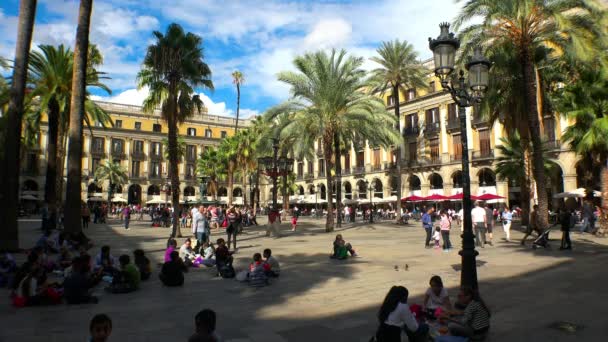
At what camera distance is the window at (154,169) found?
6581cm

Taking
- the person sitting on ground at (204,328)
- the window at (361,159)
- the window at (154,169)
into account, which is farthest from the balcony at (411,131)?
the person sitting on ground at (204,328)

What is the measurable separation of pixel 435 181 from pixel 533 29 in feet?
96.2

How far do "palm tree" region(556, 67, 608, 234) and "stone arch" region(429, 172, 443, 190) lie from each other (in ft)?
82.6

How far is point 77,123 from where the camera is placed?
48.5ft

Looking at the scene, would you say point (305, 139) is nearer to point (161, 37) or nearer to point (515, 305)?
point (161, 37)

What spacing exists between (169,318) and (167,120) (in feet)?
49.8

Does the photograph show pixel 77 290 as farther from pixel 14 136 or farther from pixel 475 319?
pixel 14 136

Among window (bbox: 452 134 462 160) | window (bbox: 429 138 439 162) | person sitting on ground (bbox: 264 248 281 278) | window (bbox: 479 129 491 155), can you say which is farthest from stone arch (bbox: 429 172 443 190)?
person sitting on ground (bbox: 264 248 281 278)

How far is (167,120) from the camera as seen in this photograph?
19891mm

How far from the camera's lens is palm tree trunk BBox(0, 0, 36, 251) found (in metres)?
12.6

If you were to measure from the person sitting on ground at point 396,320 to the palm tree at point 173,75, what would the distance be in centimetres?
1543

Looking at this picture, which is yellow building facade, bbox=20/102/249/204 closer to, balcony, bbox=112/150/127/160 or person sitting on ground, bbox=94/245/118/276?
balcony, bbox=112/150/127/160

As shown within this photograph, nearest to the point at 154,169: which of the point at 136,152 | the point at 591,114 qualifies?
the point at 136,152

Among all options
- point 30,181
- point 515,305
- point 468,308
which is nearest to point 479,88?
point 515,305
